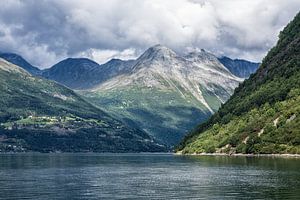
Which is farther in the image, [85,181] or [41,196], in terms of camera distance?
[85,181]

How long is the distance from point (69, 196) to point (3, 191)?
2100cm

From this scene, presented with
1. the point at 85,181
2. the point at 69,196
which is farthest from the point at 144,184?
the point at 69,196

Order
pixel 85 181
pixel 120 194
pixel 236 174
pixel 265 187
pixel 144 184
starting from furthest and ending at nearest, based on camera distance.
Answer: pixel 236 174 → pixel 85 181 → pixel 144 184 → pixel 265 187 → pixel 120 194

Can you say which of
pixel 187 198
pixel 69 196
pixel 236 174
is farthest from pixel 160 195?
pixel 236 174

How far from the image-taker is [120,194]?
133 meters

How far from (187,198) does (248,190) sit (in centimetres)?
2189

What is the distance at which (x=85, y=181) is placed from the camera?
174 metres

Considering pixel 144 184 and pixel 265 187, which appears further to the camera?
pixel 144 184

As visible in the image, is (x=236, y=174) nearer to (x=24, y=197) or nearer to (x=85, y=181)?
(x=85, y=181)

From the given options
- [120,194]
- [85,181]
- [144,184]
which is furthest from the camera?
[85,181]

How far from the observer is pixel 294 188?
135 metres

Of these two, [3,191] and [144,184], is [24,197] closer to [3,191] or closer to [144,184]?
[3,191]

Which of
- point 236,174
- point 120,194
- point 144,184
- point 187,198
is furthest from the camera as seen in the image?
point 236,174

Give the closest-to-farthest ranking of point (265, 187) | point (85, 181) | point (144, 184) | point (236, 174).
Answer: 1. point (265, 187)
2. point (144, 184)
3. point (85, 181)
4. point (236, 174)
